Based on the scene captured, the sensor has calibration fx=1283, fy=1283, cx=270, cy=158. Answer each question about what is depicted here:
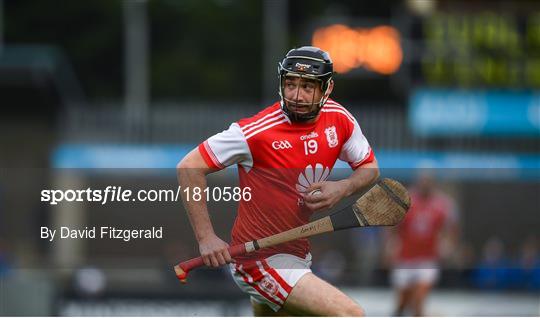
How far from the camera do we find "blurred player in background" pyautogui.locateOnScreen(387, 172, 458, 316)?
1148 cm

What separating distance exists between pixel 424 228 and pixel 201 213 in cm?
627

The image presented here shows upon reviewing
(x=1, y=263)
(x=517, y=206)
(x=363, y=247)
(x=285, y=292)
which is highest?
(x=285, y=292)

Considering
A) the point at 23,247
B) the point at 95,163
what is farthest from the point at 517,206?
the point at 95,163

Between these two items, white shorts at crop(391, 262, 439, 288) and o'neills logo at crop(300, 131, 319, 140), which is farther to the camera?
white shorts at crop(391, 262, 439, 288)

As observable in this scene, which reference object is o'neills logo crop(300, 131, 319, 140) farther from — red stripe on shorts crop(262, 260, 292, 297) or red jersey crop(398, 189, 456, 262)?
red jersey crop(398, 189, 456, 262)

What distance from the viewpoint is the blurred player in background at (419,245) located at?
452 inches

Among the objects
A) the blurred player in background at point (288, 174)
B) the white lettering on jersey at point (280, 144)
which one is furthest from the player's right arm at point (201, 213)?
the white lettering on jersey at point (280, 144)

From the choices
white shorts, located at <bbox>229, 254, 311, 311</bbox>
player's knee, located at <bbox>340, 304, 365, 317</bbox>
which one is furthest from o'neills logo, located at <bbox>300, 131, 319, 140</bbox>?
player's knee, located at <bbox>340, 304, 365, 317</bbox>

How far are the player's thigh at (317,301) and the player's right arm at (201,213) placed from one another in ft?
1.13

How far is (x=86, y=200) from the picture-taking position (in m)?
5.94

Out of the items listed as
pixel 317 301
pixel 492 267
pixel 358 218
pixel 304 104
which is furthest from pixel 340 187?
pixel 492 267

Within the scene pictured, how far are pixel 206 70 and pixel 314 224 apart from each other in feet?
112

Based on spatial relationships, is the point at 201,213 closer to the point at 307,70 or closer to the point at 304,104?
the point at 304,104

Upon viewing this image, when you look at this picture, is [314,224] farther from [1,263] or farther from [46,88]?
[46,88]
